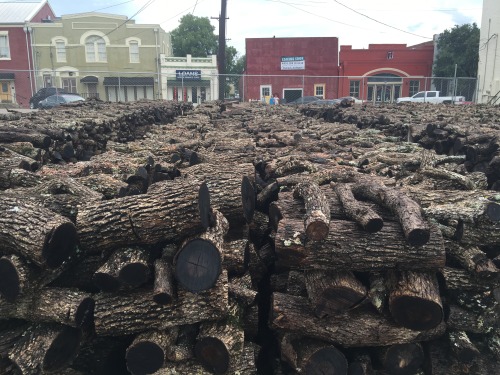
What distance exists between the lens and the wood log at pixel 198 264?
3357mm

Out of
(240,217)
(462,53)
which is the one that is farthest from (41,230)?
(462,53)

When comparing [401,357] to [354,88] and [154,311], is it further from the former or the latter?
[354,88]

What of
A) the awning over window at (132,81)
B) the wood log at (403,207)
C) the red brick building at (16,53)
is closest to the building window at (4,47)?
the red brick building at (16,53)

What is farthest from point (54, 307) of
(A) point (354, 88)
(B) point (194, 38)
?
(B) point (194, 38)

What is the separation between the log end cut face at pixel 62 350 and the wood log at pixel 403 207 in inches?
117

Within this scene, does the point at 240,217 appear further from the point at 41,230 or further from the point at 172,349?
the point at 41,230

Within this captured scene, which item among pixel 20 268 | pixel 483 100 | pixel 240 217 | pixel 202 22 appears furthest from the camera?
pixel 202 22

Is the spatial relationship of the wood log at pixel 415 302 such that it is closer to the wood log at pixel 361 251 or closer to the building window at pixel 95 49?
the wood log at pixel 361 251

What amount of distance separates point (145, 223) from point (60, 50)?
163ft

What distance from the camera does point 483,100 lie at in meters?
34.5

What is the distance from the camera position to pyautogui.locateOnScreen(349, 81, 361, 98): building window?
1713 inches

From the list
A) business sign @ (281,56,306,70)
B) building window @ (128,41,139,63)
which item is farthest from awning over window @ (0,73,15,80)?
business sign @ (281,56,306,70)

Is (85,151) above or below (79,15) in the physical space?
below

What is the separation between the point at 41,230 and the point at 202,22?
242ft
